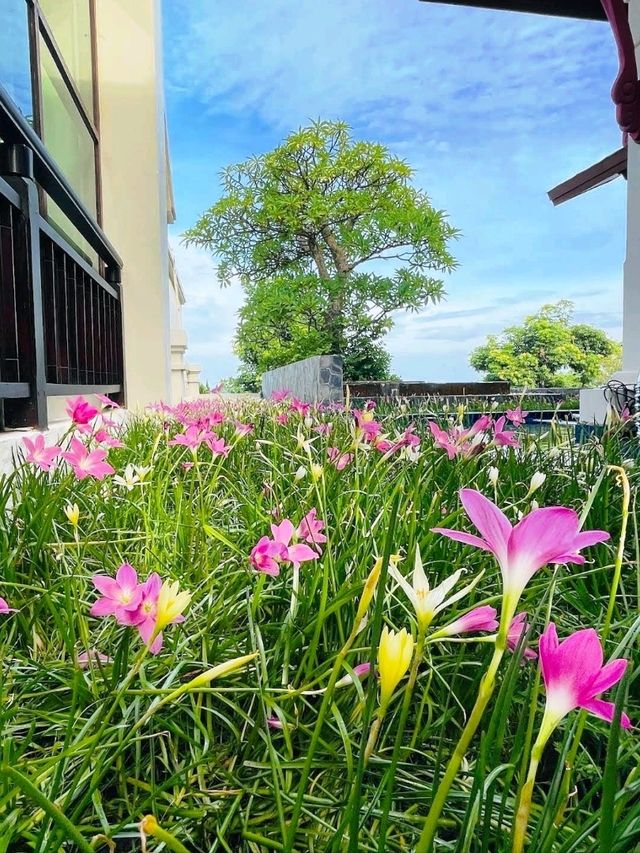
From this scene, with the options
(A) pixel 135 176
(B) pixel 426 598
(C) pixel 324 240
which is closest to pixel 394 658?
(B) pixel 426 598

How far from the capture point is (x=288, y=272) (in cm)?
1279

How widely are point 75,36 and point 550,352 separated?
19.0 metres

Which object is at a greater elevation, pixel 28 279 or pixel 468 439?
pixel 28 279

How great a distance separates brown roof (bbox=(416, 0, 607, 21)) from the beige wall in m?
2.56

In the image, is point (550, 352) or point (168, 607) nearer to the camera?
point (168, 607)

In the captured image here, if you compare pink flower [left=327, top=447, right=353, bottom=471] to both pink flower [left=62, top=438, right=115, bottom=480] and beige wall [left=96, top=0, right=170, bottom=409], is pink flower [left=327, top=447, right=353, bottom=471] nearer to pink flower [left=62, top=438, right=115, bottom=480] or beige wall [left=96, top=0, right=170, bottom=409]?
pink flower [left=62, top=438, right=115, bottom=480]

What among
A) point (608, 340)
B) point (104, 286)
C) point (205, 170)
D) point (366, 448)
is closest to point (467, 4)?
point (104, 286)

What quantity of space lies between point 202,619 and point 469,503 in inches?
21.8

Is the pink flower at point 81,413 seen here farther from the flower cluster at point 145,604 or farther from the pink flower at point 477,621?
the pink flower at point 477,621

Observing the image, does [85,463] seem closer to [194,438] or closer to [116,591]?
[194,438]

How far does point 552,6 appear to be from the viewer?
4688mm

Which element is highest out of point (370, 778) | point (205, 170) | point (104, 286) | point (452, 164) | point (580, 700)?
point (452, 164)

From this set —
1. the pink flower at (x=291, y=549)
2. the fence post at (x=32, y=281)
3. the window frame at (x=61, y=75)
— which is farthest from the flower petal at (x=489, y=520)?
the window frame at (x=61, y=75)

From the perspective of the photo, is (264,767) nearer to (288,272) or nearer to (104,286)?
(104,286)
